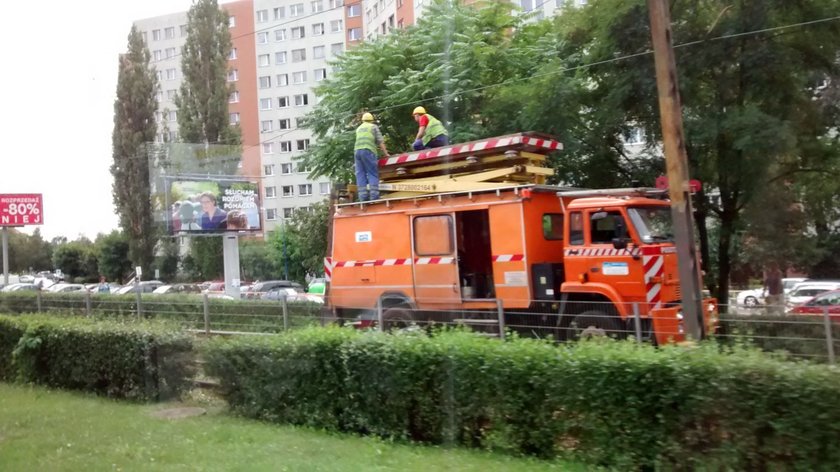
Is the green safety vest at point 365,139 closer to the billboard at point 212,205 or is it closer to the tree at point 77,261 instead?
the billboard at point 212,205

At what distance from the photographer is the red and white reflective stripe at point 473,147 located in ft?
40.4

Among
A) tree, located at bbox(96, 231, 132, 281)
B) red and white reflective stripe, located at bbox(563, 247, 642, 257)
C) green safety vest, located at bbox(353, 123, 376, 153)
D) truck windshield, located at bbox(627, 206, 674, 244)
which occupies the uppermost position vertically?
green safety vest, located at bbox(353, 123, 376, 153)

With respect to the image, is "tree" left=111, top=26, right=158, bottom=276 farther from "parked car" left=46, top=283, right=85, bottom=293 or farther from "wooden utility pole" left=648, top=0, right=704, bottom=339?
"wooden utility pole" left=648, top=0, right=704, bottom=339

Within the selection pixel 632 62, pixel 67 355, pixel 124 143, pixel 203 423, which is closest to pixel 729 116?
pixel 632 62

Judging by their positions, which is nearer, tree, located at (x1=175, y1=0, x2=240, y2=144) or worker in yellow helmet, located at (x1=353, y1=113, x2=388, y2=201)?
worker in yellow helmet, located at (x1=353, y1=113, x2=388, y2=201)

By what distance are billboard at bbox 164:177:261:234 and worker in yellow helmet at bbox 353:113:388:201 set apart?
1333 centimetres

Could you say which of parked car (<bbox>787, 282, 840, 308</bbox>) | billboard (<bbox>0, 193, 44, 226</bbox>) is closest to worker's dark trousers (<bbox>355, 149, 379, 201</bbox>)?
parked car (<bbox>787, 282, 840, 308</bbox>)

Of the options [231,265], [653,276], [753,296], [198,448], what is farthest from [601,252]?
[231,265]

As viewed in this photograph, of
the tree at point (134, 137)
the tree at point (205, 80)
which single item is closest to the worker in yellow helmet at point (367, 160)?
the tree at point (134, 137)

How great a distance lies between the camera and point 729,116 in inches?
496

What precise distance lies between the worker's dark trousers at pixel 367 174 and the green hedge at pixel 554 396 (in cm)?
514

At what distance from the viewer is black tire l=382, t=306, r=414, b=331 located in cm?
1173

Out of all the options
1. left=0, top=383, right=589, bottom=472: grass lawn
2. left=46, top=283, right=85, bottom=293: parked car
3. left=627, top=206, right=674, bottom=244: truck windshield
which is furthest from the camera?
left=46, top=283, right=85, bottom=293: parked car

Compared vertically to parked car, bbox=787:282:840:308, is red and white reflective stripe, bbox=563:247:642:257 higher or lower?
higher
